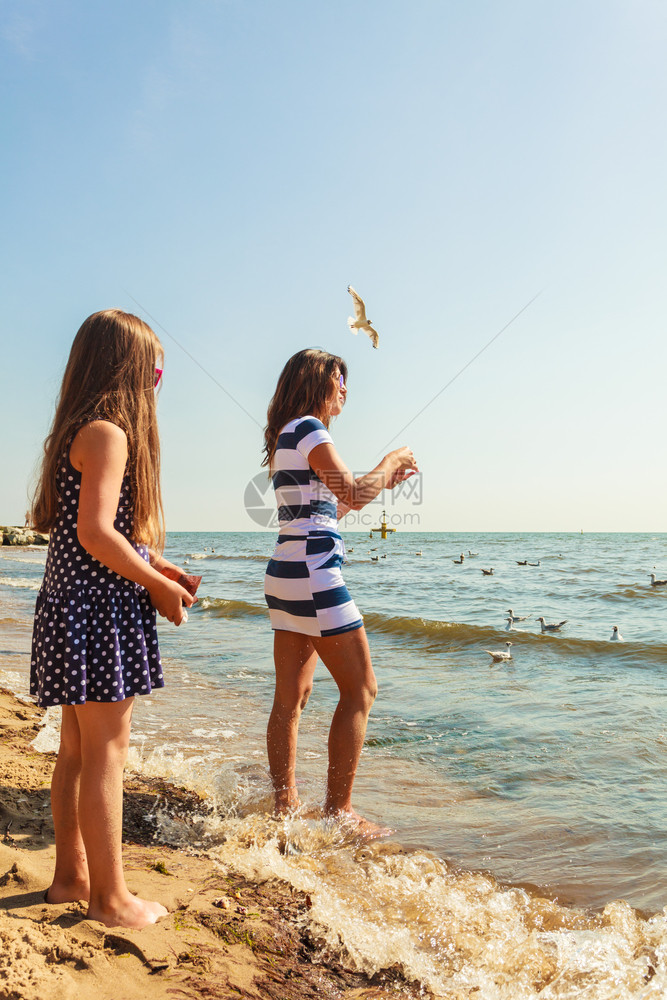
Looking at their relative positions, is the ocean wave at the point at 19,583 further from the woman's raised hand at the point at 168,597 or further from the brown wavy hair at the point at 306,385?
the woman's raised hand at the point at 168,597

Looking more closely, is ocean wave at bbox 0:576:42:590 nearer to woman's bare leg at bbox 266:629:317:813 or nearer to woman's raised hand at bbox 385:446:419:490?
woman's bare leg at bbox 266:629:317:813

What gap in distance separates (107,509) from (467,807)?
9.23ft

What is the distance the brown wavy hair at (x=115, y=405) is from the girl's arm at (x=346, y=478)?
33.9 inches

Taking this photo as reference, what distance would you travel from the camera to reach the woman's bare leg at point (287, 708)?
120 inches

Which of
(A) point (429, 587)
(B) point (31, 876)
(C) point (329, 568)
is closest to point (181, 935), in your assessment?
(B) point (31, 876)

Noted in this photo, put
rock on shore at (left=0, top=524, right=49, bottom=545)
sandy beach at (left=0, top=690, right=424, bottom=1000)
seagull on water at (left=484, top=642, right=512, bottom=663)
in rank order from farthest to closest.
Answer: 1. rock on shore at (left=0, top=524, right=49, bottom=545)
2. seagull on water at (left=484, top=642, right=512, bottom=663)
3. sandy beach at (left=0, top=690, right=424, bottom=1000)

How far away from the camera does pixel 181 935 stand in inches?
77.6

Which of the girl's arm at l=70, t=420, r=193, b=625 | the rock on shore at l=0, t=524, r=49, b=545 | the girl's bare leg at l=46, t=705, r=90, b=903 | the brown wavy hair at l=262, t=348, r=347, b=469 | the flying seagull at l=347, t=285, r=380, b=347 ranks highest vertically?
the flying seagull at l=347, t=285, r=380, b=347

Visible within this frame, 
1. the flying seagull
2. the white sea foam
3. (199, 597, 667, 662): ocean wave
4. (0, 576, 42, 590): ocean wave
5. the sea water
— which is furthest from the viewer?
(0, 576, 42, 590): ocean wave

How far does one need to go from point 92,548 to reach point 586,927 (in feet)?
7.61

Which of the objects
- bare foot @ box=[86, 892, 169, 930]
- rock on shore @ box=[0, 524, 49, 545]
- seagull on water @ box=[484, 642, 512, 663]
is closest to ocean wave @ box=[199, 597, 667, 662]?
seagull on water @ box=[484, 642, 512, 663]

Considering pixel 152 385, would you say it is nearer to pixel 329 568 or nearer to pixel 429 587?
pixel 329 568

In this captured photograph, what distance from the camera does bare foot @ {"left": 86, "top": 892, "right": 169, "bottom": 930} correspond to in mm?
1897

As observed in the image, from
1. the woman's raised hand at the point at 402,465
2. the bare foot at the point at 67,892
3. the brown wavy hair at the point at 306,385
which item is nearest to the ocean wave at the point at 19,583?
the brown wavy hair at the point at 306,385
